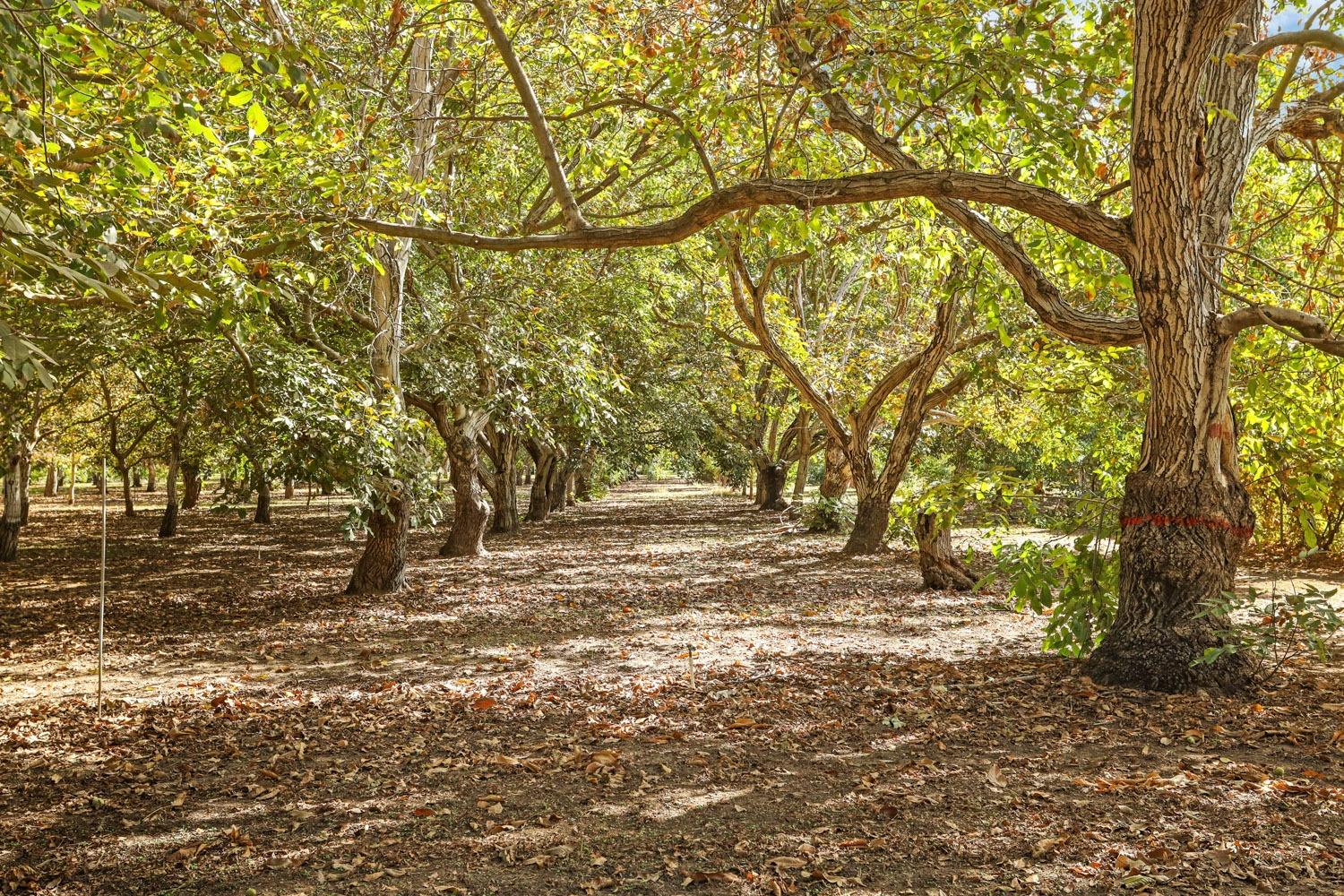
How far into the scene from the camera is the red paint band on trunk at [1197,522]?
5996mm

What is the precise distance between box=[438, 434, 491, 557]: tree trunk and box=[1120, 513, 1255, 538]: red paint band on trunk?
12.2 metres

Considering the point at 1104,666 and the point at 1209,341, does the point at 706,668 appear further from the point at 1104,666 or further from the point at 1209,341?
the point at 1209,341

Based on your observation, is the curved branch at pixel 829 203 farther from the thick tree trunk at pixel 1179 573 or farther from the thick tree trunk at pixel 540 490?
the thick tree trunk at pixel 540 490

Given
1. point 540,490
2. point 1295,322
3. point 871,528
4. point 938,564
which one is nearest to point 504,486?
point 540,490

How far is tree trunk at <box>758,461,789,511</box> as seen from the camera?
29859 mm

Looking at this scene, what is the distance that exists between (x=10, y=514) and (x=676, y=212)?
47.8 ft

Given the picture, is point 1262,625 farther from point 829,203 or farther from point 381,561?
point 381,561

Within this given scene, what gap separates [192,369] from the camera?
1516cm

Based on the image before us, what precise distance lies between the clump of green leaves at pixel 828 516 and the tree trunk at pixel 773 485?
774cm

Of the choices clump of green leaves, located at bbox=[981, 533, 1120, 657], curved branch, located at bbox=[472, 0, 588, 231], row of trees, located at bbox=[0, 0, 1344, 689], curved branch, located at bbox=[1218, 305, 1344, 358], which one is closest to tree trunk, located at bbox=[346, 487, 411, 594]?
row of trees, located at bbox=[0, 0, 1344, 689]

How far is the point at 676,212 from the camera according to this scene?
15.0 meters

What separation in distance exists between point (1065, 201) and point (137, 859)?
677cm

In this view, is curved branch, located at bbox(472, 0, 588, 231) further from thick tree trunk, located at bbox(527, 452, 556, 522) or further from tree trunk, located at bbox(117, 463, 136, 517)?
tree trunk, located at bbox(117, 463, 136, 517)

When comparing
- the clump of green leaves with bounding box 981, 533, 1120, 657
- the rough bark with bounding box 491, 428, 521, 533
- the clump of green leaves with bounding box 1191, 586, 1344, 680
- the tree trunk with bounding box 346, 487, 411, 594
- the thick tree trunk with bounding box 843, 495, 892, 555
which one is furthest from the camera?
the rough bark with bounding box 491, 428, 521, 533
